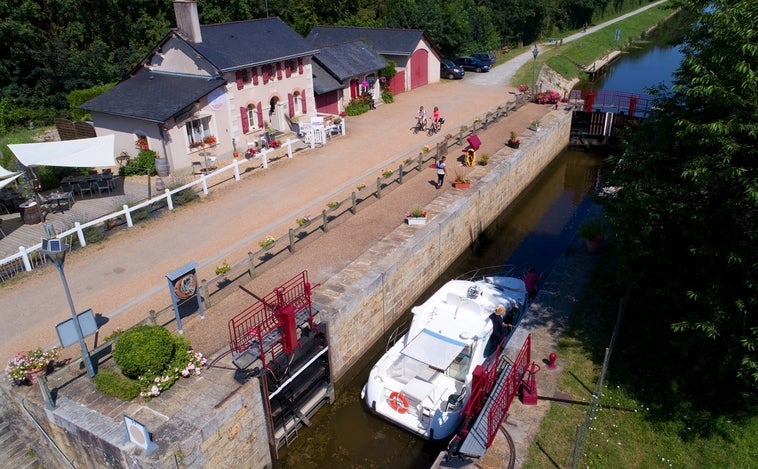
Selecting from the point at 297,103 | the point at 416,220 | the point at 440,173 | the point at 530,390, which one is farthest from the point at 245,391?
the point at 297,103

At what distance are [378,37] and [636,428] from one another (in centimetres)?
3377

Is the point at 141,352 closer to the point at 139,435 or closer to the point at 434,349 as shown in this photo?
the point at 139,435

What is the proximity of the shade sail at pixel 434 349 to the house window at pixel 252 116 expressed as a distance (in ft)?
55.3

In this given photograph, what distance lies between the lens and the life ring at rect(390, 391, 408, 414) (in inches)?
499

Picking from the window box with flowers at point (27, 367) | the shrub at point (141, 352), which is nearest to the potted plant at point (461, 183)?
the shrub at point (141, 352)

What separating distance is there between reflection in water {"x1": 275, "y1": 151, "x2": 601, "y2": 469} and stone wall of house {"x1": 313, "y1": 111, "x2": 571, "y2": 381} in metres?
0.54

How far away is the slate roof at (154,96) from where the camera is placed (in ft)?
76.2

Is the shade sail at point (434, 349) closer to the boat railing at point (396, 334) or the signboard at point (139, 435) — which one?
the boat railing at point (396, 334)

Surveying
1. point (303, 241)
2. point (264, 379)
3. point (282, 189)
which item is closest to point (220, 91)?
point (282, 189)

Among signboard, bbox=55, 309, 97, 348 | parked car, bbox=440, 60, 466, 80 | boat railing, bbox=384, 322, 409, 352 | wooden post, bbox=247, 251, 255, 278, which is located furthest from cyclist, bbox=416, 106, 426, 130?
signboard, bbox=55, 309, 97, 348

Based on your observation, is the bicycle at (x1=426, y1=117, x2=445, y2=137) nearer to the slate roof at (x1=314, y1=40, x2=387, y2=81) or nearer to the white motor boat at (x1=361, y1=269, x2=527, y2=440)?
the slate roof at (x1=314, y1=40, x2=387, y2=81)

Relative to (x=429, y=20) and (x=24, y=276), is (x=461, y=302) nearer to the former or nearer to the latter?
(x=24, y=276)

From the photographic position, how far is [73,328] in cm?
1074

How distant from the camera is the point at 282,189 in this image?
70.9ft
